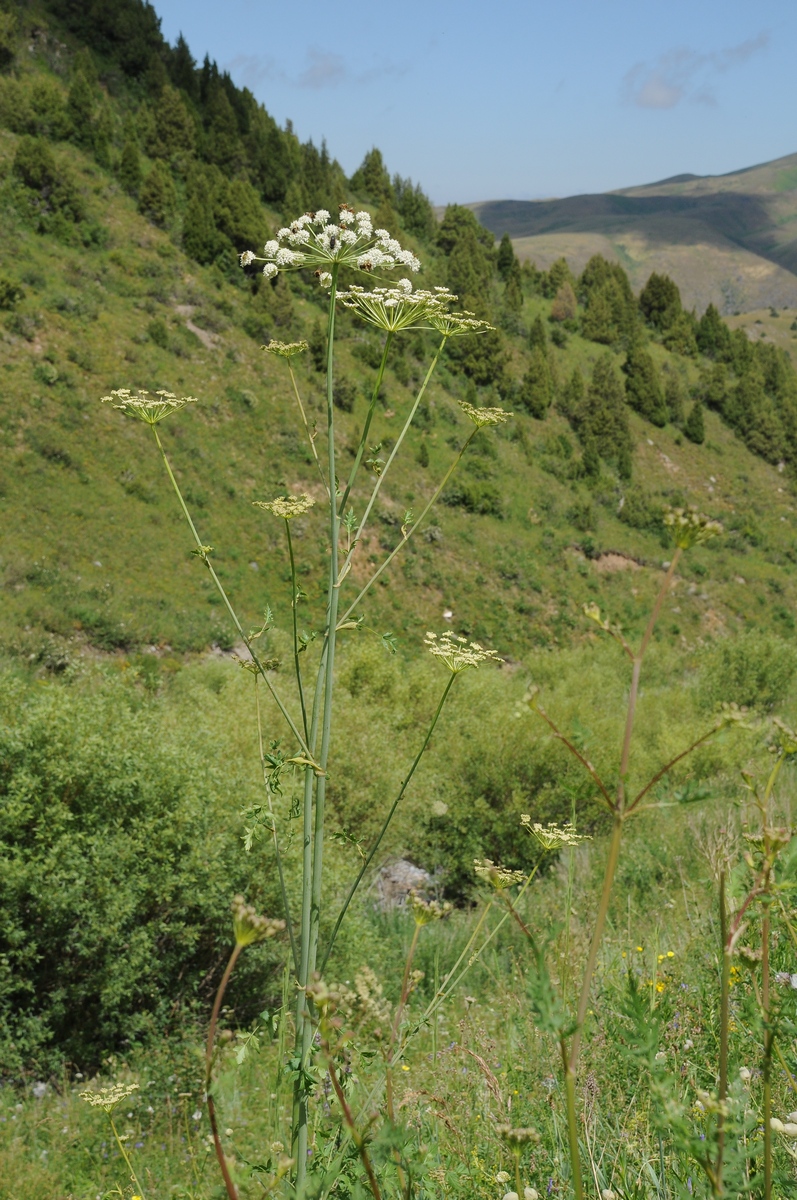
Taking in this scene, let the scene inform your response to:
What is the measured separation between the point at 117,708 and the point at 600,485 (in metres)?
32.5

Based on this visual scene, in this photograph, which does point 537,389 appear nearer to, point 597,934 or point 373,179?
point 373,179

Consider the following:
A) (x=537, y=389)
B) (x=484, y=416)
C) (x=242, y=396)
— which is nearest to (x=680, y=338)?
(x=537, y=389)

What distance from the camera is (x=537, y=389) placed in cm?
3938

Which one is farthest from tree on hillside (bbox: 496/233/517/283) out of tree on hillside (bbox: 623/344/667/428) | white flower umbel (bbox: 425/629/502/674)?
white flower umbel (bbox: 425/629/502/674)

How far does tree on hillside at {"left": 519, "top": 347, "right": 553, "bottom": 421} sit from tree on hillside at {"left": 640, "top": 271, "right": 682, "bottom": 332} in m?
17.1

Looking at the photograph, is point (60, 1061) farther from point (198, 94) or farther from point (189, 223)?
point (198, 94)

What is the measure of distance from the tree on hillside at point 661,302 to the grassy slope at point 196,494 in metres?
19.7

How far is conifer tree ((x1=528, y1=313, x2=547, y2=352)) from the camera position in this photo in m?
42.0

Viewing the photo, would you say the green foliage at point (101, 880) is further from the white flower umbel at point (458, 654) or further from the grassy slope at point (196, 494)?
the grassy slope at point (196, 494)

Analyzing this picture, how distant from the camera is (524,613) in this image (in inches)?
1158

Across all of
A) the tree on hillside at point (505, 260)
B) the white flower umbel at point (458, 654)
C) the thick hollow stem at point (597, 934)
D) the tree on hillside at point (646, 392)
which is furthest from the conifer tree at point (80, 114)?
the thick hollow stem at point (597, 934)

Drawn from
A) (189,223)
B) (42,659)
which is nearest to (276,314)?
(189,223)

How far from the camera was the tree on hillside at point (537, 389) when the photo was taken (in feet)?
129

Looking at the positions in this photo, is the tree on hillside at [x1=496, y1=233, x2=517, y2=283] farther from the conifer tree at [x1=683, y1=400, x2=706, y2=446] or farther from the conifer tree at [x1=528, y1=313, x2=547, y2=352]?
the conifer tree at [x1=683, y1=400, x2=706, y2=446]
